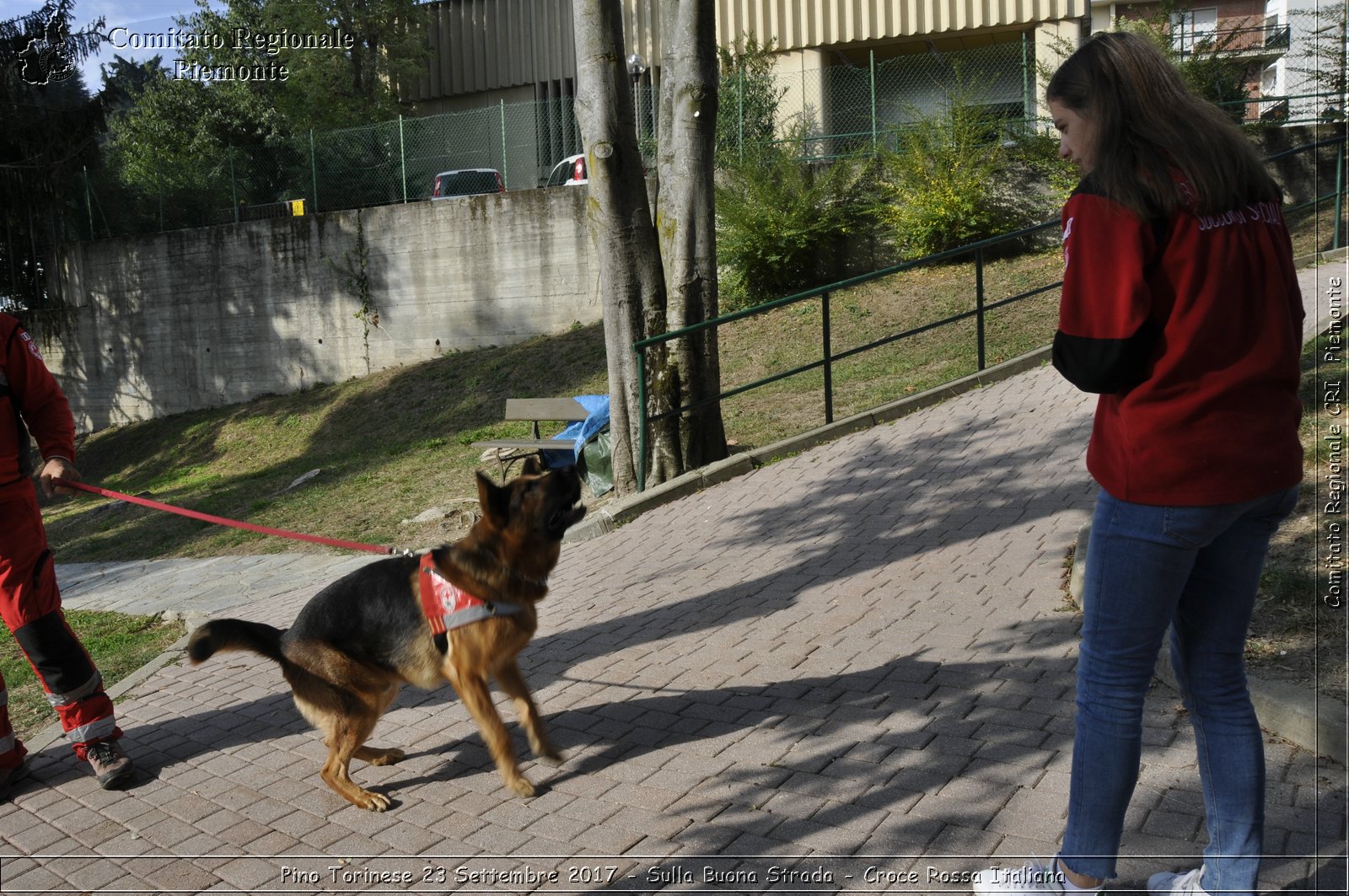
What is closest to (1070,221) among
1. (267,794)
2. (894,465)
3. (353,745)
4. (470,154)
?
(353,745)

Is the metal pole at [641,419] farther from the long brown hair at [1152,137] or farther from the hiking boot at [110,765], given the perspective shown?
the long brown hair at [1152,137]

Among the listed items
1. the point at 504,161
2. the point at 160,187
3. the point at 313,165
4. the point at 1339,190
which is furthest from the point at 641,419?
the point at 160,187

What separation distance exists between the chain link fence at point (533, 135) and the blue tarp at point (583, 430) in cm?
790

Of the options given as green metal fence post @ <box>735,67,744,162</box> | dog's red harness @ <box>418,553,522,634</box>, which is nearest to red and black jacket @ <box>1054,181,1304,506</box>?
dog's red harness @ <box>418,553,522,634</box>

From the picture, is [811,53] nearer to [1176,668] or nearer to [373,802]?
[373,802]

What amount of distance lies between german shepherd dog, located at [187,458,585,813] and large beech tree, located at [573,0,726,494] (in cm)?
479

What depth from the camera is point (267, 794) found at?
4281 mm

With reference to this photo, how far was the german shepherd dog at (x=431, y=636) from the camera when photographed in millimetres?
3979

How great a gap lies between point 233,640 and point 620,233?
17.9ft

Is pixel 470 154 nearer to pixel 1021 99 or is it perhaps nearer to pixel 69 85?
pixel 69 85

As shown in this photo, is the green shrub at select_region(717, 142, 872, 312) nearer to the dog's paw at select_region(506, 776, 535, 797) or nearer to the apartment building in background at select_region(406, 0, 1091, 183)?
the apartment building in background at select_region(406, 0, 1091, 183)

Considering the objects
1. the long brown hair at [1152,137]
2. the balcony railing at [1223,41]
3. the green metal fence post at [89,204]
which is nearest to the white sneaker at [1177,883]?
the long brown hair at [1152,137]

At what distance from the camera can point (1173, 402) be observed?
8.20ft

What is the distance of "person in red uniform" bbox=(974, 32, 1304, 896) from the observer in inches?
97.4
